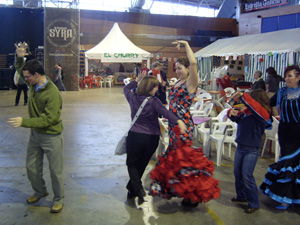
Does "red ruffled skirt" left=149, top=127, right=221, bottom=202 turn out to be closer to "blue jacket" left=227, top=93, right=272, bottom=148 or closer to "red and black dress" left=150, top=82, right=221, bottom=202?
"red and black dress" left=150, top=82, right=221, bottom=202

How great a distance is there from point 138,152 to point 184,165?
58 centimetres

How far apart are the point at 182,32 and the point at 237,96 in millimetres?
21833

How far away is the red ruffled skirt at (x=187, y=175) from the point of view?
332 cm

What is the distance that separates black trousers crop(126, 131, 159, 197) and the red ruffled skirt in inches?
10.0

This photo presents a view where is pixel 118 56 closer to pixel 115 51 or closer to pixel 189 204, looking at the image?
pixel 115 51

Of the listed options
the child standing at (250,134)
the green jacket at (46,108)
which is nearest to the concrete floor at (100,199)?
the child standing at (250,134)

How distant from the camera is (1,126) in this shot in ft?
26.6

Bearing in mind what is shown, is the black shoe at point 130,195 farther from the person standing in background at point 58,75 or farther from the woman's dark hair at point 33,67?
the person standing in background at point 58,75

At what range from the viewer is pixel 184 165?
3.32m

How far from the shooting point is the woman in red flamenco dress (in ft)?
10.9

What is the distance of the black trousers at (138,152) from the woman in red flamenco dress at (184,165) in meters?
0.18

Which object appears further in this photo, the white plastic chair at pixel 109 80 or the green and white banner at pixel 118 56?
the white plastic chair at pixel 109 80

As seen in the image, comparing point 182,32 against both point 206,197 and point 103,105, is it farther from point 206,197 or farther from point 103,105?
point 206,197

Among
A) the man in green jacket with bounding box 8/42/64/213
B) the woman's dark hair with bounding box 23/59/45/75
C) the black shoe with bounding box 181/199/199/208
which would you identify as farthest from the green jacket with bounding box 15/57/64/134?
the black shoe with bounding box 181/199/199/208
